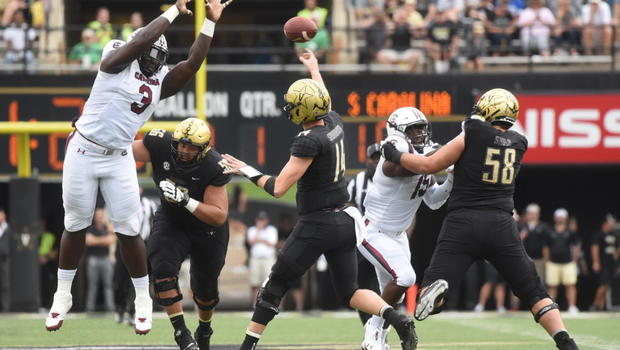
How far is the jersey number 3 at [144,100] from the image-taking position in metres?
6.47

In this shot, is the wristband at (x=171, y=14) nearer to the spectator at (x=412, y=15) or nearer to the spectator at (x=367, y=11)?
the spectator at (x=367, y=11)

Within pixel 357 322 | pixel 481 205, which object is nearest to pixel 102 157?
pixel 481 205

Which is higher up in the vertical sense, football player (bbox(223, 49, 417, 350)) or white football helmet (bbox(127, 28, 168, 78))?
white football helmet (bbox(127, 28, 168, 78))

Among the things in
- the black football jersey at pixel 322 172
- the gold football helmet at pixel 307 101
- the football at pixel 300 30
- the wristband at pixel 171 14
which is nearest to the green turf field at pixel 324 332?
the black football jersey at pixel 322 172

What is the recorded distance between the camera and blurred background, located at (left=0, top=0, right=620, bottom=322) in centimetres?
1284

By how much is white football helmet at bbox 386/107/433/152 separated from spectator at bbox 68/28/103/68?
7894 mm

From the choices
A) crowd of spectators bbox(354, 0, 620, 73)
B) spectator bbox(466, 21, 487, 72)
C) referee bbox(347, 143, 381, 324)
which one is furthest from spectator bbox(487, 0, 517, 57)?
referee bbox(347, 143, 381, 324)

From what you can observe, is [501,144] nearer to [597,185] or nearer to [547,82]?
[547,82]

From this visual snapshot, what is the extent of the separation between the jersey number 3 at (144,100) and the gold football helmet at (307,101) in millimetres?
1047

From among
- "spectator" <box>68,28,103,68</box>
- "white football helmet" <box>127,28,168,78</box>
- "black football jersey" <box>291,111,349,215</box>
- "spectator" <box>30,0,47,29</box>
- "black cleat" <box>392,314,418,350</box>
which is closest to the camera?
"black cleat" <box>392,314,418,350</box>

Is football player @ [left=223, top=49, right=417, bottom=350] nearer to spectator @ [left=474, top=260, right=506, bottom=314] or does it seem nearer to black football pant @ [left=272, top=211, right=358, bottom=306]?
black football pant @ [left=272, top=211, right=358, bottom=306]

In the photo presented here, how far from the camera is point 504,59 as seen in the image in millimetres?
14734

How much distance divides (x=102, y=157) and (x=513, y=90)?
879cm

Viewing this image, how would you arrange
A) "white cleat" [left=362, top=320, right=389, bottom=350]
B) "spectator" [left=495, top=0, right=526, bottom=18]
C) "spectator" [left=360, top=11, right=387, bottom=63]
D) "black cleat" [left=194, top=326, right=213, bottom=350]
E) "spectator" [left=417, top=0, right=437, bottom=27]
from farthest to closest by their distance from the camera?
"spectator" [left=495, top=0, right=526, bottom=18], "spectator" [left=417, top=0, right=437, bottom=27], "spectator" [left=360, top=11, right=387, bottom=63], "black cleat" [left=194, top=326, right=213, bottom=350], "white cleat" [left=362, top=320, right=389, bottom=350]
